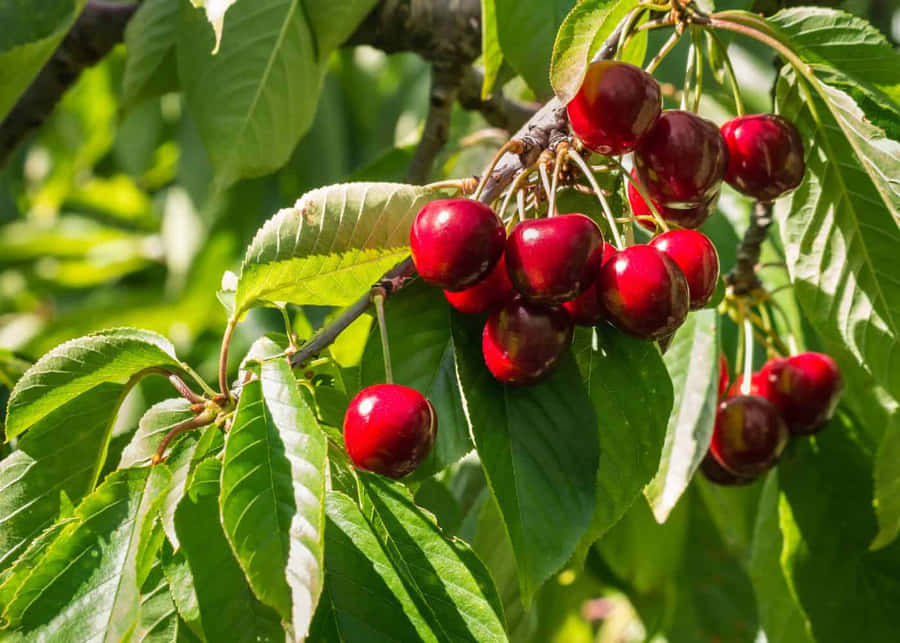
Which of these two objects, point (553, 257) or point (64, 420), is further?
point (64, 420)

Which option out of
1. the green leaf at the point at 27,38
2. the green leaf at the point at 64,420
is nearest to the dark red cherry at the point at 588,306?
the green leaf at the point at 64,420

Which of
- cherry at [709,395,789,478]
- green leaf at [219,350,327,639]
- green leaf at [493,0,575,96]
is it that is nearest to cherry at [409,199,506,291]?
green leaf at [219,350,327,639]

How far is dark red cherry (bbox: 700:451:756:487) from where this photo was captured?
1.42 metres

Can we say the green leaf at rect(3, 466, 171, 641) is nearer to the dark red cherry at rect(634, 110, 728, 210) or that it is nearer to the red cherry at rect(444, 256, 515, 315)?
the red cherry at rect(444, 256, 515, 315)

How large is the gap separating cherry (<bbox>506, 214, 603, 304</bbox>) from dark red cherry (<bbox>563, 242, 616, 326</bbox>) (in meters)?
0.04

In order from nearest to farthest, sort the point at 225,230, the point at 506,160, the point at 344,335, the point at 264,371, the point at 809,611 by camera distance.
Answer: the point at 264,371 → the point at 506,160 → the point at 344,335 → the point at 809,611 → the point at 225,230

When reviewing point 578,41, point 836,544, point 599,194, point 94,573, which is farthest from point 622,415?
point 836,544

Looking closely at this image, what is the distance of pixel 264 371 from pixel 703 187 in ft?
1.36

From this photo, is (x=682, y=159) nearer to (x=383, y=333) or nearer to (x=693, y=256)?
(x=693, y=256)

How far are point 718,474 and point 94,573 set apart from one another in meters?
0.88

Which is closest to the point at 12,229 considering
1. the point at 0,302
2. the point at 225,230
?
the point at 0,302

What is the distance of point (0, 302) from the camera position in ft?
10.6

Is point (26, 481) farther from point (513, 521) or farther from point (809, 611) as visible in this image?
point (809, 611)

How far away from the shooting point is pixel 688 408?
1.34m
